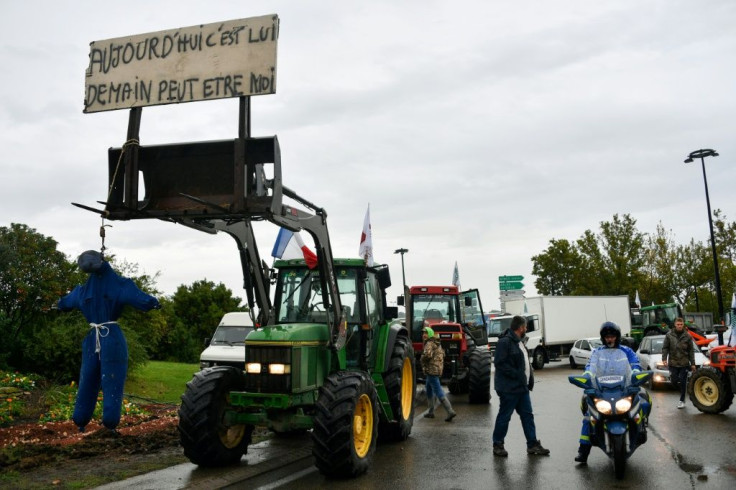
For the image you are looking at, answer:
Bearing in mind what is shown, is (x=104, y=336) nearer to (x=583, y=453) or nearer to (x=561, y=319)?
(x=583, y=453)

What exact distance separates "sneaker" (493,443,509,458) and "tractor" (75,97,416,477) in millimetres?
1632

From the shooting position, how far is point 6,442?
374 inches

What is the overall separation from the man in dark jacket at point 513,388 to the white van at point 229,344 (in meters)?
8.51

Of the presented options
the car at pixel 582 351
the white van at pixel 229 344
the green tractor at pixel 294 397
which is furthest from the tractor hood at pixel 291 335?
the car at pixel 582 351

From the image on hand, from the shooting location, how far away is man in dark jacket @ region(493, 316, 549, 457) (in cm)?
884

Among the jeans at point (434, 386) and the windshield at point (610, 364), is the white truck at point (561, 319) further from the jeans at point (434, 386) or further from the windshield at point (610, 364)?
the windshield at point (610, 364)

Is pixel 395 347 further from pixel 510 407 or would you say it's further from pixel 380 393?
pixel 510 407

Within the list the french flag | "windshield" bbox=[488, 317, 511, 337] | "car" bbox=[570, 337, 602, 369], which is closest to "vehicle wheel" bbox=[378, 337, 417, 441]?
the french flag

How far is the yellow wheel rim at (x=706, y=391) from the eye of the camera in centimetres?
1283

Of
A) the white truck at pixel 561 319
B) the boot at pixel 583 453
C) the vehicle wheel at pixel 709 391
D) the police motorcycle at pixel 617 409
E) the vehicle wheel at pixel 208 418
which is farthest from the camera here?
the white truck at pixel 561 319

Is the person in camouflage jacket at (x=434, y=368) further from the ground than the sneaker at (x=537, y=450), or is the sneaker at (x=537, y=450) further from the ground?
the person in camouflage jacket at (x=434, y=368)

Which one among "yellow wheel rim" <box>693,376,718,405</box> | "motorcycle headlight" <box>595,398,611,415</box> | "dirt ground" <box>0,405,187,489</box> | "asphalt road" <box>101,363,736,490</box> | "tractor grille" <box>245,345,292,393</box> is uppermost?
"tractor grille" <box>245,345,292,393</box>

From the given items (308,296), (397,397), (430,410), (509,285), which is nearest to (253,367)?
(308,296)

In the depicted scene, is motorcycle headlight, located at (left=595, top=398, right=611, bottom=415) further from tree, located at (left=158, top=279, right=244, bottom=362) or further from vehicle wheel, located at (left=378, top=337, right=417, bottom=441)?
tree, located at (left=158, top=279, right=244, bottom=362)
